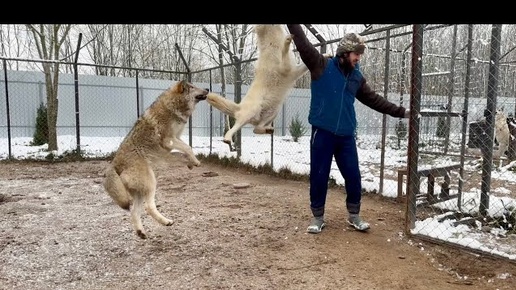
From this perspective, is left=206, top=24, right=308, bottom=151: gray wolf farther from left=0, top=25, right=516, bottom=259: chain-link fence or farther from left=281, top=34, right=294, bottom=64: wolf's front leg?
left=0, top=25, right=516, bottom=259: chain-link fence

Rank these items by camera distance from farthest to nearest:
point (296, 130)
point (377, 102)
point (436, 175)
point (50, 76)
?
point (296, 130)
point (50, 76)
point (436, 175)
point (377, 102)

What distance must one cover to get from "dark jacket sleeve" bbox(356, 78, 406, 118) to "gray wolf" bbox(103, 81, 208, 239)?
78.9 inches

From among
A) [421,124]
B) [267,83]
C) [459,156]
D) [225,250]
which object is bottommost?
[225,250]

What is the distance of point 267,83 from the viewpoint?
5.05m

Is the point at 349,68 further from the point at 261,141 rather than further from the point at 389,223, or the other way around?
the point at 261,141

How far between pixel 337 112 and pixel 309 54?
2.48ft

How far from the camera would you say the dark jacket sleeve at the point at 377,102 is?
4.88 meters

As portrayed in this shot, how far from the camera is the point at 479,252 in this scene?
421cm

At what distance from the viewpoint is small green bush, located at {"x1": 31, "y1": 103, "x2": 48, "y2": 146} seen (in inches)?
566

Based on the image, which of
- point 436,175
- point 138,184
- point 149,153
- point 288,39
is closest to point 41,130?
point 149,153

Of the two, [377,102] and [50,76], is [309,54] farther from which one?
[50,76]
